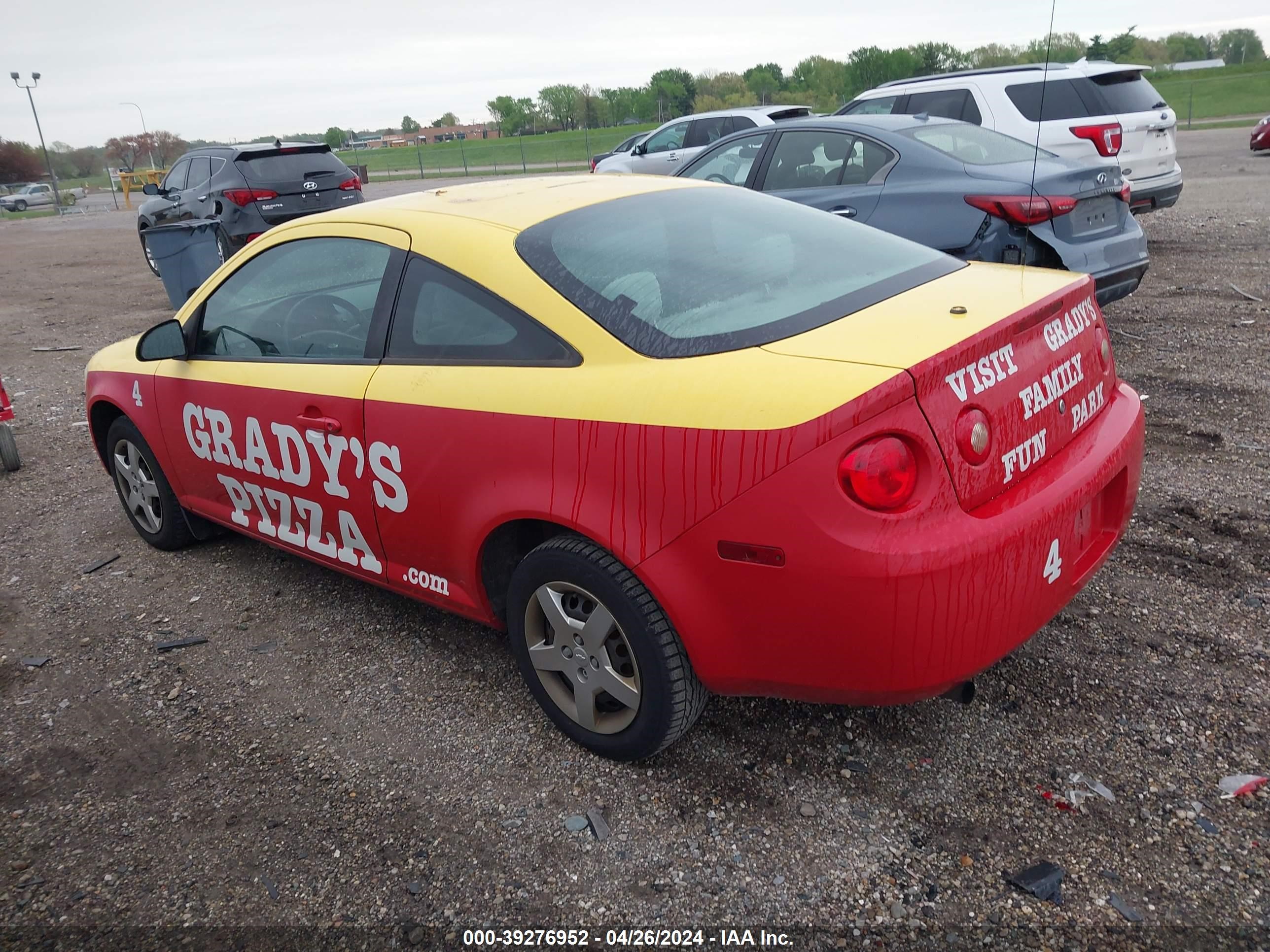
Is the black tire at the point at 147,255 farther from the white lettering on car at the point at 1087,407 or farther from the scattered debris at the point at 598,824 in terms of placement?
the white lettering on car at the point at 1087,407

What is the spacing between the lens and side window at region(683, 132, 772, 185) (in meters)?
7.25

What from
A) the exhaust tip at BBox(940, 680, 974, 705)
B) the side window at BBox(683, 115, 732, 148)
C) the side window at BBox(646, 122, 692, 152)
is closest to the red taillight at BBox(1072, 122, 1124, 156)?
the side window at BBox(683, 115, 732, 148)

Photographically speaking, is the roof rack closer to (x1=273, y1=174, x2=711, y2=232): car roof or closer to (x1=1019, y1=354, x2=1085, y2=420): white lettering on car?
(x1=273, y1=174, x2=711, y2=232): car roof

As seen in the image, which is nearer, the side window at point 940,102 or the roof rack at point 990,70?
the side window at point 940,102

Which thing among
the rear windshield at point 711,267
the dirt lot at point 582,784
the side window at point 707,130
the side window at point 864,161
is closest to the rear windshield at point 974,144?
the side window at point 864,161

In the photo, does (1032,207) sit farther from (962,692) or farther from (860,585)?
(860,585)

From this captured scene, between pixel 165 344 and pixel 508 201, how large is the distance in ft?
5.34

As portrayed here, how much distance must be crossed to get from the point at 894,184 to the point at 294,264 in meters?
4.11

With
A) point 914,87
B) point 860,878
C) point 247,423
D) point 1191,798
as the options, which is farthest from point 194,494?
point 914,87

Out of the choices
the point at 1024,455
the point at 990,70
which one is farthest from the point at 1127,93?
the point at 1024,455

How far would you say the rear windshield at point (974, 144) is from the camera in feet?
20.6

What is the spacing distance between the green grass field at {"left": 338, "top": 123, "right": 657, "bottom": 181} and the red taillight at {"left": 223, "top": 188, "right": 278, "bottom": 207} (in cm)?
3178

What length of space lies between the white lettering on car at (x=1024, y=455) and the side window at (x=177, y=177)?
1248 cm

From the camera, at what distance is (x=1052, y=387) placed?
8.32ft
